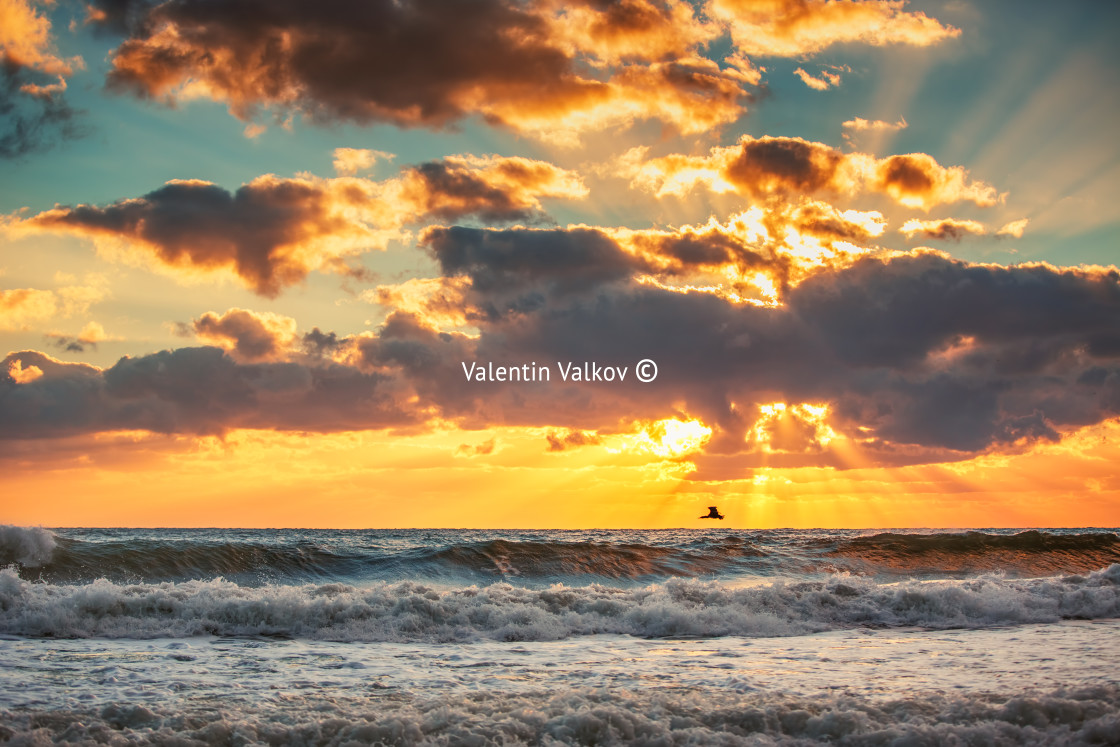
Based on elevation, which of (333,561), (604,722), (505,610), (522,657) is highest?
(604,722)

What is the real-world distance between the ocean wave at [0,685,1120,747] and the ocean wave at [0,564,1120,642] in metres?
5.98

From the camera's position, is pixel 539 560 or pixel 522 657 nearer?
pixel 522 657

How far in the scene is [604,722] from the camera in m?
8.45

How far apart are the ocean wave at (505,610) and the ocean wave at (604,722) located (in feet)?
19.6

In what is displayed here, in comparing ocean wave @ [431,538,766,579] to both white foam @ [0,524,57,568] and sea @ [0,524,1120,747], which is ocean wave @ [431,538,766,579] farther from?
white foam @ [0,524,57,568]

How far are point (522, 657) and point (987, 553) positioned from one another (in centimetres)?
2686

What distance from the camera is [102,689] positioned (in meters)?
9.91

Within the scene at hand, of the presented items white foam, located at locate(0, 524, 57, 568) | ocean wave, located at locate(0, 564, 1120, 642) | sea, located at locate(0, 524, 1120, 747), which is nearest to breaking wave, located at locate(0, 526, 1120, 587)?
white foam, located at locate(0, 524, 57, 568)

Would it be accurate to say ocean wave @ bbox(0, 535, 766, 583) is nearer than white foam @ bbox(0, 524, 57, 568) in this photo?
No

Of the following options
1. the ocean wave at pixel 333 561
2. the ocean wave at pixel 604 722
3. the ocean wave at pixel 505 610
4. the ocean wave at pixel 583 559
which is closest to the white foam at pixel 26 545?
the ocean wave at pixel 333 561

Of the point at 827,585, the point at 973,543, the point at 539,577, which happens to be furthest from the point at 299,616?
the point at 973,543

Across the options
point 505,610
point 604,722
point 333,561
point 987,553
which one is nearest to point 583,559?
point 333,561

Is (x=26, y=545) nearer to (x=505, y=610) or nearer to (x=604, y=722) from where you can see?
(x=505, y=610)

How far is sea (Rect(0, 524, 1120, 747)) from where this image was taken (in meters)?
8.39
